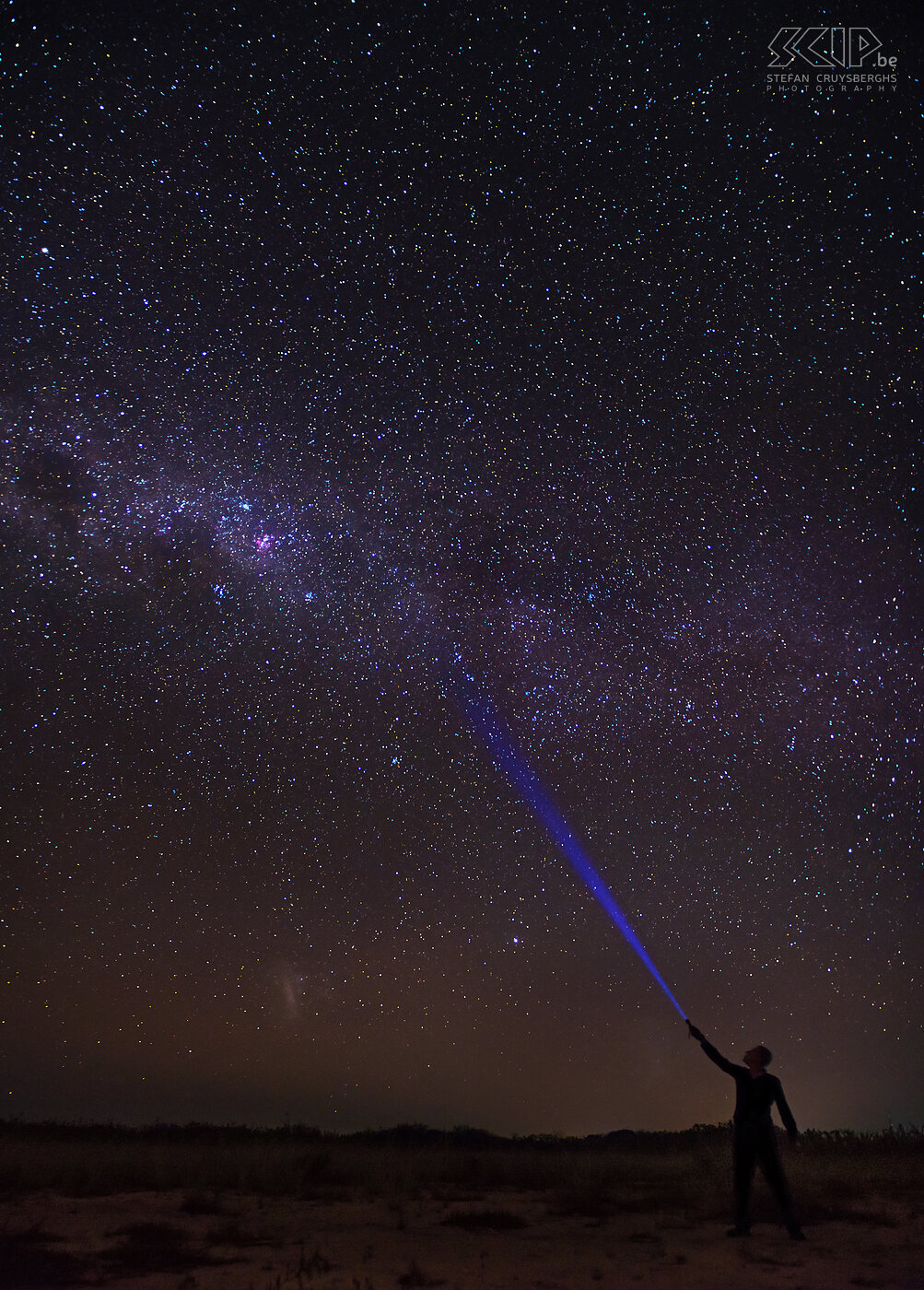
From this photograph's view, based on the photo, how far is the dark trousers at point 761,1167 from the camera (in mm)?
7027

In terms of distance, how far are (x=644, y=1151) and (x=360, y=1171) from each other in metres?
9.15

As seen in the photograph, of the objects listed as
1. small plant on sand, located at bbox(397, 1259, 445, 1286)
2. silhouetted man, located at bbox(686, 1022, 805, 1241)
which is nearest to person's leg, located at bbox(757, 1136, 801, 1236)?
silhouetted man, located at bbox(686, 1022, 805, 1241)

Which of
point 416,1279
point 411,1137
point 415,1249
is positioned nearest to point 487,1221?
point 415,1249

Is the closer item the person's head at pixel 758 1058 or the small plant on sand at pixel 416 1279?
the small plant on sand at pixel 416 1279

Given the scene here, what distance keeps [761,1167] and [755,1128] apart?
0.27 metres

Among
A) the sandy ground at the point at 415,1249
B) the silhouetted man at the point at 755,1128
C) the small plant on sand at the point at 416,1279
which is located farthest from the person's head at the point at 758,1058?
the small plant on sand at the point at 416,1279

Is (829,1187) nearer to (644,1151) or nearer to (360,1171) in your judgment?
(360,1171)

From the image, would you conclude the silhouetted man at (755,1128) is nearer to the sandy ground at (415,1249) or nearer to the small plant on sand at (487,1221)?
the sandy ground at (415,1249)

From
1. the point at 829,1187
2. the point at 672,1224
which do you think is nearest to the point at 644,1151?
the point at 829,1187

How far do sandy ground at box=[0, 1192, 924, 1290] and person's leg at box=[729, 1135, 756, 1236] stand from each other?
0.55ft

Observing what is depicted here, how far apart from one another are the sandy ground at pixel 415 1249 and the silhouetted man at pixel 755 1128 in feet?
0.84

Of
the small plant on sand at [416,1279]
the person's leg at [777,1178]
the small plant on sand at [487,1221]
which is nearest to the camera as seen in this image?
the small plant on sand at [416,1279]

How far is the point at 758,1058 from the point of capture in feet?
24.2

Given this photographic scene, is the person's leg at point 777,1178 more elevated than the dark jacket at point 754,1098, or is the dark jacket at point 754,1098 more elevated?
the dark jacket at point 754,1098
